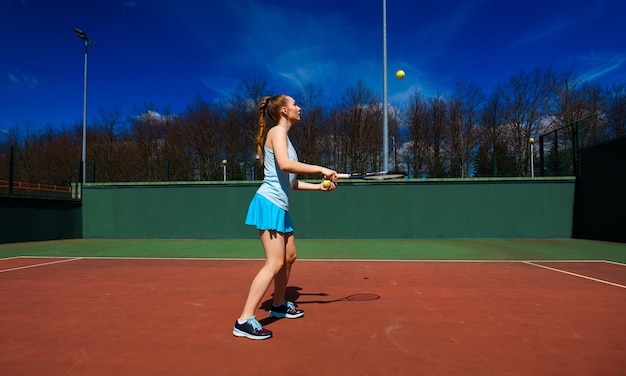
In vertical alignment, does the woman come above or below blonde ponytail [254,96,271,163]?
below

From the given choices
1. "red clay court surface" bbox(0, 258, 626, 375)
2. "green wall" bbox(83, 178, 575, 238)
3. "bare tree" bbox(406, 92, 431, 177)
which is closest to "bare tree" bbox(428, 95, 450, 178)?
"bare tree" bbox(406, 92, 431, 177)

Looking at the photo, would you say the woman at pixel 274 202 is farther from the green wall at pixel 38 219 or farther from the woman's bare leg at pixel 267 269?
the green wall at pixel 38 219

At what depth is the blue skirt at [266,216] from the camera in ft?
10.2

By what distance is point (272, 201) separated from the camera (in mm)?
3199

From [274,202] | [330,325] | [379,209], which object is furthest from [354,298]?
[379,209]

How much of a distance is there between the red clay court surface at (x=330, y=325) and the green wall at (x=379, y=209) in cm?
723

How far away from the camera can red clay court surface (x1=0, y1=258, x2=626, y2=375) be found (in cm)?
259

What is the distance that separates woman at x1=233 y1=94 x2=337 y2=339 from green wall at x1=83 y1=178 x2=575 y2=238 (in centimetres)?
1021

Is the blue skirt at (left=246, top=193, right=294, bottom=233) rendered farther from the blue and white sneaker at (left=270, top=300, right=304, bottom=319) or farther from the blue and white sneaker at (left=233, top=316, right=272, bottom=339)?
the blue and white sneaker at (left=270, top=300, right=304, bottom=319)

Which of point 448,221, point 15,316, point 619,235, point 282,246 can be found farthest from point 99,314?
point 619,235

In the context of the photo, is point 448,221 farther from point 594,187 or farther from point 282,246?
point 282,246

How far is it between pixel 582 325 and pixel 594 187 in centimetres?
1153

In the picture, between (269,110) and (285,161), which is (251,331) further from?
(269,110)

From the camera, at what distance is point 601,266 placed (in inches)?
272
